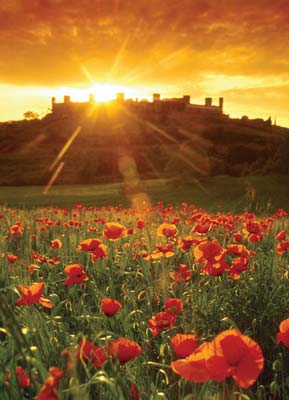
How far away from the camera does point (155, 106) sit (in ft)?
309

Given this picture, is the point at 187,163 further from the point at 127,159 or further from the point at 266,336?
the point at 266,336

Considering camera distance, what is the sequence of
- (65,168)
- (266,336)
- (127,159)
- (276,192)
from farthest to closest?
(127,159)
(65,168)
(276,192)
(266,336)

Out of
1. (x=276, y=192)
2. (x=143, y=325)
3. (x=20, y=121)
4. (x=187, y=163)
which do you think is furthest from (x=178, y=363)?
(x=20, y=121)

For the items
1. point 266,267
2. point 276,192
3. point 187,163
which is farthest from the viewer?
point 187,163

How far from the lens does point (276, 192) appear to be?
2366 cm

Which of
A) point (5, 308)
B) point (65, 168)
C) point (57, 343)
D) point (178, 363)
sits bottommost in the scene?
point (65, 168)

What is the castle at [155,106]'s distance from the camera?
305ft

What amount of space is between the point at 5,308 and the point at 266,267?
8.62 ft

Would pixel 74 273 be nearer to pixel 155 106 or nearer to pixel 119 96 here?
pixel 155 106

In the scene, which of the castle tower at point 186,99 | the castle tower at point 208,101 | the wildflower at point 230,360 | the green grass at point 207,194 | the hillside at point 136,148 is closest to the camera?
the wildflower at point 230,360

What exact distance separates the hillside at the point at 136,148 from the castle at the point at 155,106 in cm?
357

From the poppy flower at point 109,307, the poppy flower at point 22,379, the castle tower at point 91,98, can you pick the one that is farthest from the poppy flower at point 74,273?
the castle tower at point 91,98

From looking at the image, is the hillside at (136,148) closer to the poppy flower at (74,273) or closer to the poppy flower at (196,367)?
the poppy flower at (74,273)

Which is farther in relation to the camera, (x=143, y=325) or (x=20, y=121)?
(x=20, y=121)
